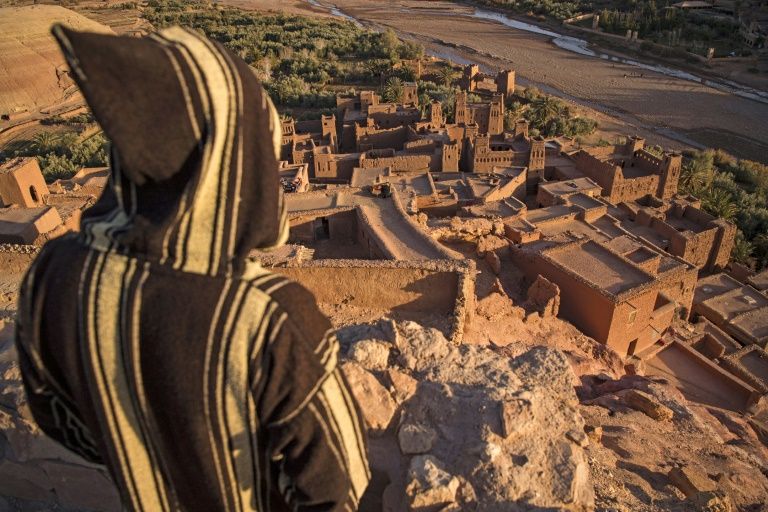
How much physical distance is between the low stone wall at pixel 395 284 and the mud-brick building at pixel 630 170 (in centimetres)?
1002

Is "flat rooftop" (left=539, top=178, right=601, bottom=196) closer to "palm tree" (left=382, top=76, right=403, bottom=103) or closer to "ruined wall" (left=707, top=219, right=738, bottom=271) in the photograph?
"ruined wall" (left=707, top=219, right=738, bottom=271)

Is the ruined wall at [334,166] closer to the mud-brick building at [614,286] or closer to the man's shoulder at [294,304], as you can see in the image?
the mud-brick building at [614,286]

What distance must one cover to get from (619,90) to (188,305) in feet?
126

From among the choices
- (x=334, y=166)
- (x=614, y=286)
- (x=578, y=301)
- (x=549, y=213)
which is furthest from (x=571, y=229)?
(x=334, y=166)

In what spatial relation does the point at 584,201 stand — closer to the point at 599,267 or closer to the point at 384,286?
the point at 599,267

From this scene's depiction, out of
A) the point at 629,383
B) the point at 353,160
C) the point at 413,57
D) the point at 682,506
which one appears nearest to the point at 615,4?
the point at 413,57

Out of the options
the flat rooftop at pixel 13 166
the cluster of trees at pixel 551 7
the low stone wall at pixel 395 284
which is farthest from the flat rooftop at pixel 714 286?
the cluster of trees at pixel 551 7

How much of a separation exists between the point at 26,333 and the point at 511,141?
1857 centimetres

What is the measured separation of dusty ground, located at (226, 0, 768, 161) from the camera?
95.2 ft

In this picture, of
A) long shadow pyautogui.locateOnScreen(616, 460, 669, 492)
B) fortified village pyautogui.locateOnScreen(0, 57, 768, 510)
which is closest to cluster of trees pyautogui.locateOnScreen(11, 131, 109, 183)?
fortified village pyautogui.locateOnScreen(0, 57, 768, 510)

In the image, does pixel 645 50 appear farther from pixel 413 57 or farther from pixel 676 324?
pixel 676 324

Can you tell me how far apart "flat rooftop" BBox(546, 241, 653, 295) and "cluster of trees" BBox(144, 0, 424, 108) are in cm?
1843

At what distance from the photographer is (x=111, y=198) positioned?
154cm

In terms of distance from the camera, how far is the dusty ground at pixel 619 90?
95.2 ft
